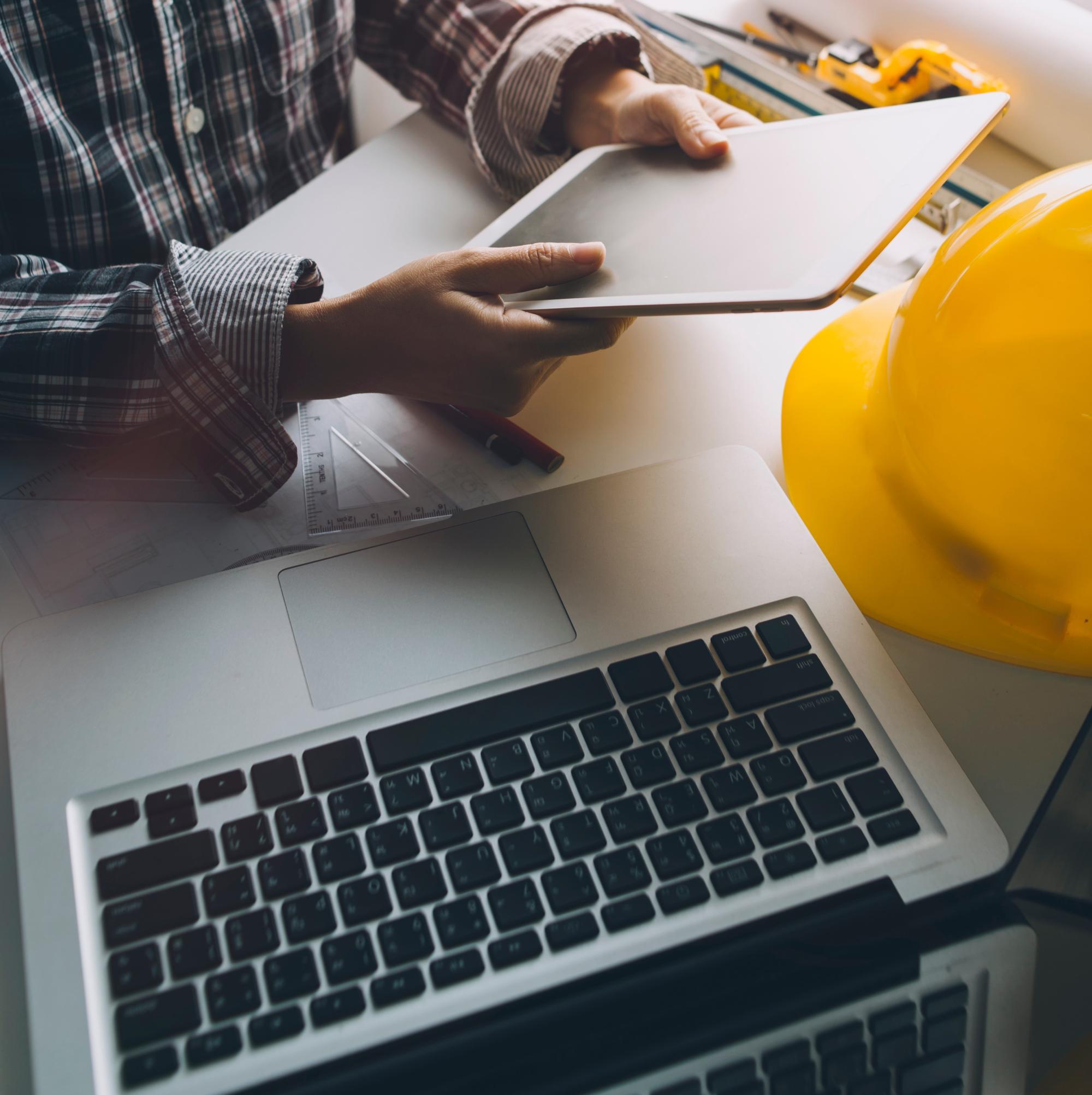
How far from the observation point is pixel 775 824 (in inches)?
16.2

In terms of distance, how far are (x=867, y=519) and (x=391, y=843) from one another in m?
0.30

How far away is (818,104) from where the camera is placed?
715mm

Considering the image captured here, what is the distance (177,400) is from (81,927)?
0.29 m

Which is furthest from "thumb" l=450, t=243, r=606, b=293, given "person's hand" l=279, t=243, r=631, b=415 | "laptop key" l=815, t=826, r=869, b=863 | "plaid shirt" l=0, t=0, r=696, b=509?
"laptop key" l=815, t=826, r=869, b=863

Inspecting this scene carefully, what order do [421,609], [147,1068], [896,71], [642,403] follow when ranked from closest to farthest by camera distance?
[147,1068]
[421,609]
[642,403]
[896,71]

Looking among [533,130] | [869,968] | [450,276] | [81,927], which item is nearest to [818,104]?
[533,130]

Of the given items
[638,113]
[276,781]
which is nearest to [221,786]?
[276,781]

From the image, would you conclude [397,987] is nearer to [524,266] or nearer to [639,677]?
[639,677]

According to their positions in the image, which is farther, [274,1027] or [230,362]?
[230,362]

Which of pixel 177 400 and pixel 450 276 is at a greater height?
pixel 450 276

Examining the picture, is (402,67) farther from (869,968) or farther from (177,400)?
(869,968)

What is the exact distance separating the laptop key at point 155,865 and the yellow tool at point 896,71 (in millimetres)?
679

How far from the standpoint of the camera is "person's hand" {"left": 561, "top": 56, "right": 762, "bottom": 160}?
0.59 metres

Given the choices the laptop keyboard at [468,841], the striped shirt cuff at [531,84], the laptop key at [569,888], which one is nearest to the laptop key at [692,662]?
the laptop keyboard at [468,841]
